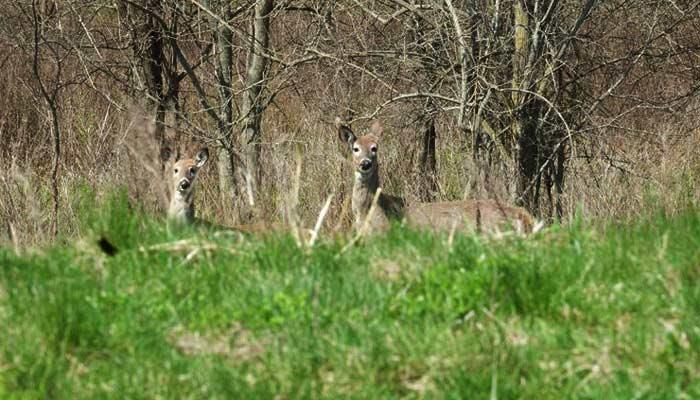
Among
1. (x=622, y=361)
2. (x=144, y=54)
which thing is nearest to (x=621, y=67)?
(x=144, y=54)

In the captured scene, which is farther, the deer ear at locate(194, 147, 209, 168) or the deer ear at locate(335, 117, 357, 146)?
the deer ear at locate(194, 147, 209, 168)

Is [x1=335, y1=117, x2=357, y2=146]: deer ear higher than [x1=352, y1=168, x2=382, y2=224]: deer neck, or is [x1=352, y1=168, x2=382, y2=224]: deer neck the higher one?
[x1=335, y1=117, x2=357, y2=146]: deer ear

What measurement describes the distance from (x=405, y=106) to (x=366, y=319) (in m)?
7.57

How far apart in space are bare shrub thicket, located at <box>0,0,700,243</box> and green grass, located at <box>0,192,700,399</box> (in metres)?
3.37

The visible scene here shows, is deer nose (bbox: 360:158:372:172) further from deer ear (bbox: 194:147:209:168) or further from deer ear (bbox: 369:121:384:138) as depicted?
deer ear (bbox: 194:147:209:168)

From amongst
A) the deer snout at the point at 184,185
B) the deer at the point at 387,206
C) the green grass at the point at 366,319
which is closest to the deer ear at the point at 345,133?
the deer at the point at 387,206

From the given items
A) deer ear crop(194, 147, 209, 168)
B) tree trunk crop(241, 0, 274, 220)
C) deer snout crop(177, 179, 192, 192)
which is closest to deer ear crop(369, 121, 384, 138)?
tree trunk crop(241, 0, 274, 220)

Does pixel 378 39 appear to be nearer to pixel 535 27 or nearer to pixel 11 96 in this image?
pixel 535 27

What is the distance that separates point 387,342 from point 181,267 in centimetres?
119

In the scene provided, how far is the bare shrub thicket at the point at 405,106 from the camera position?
1028cm

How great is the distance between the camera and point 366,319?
468 cm

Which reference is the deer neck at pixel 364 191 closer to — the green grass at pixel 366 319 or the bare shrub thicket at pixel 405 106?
the bare shrub thicket at pixel 405 106

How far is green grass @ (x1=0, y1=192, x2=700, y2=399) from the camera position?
14.1 feet

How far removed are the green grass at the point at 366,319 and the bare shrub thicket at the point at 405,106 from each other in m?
3.37
